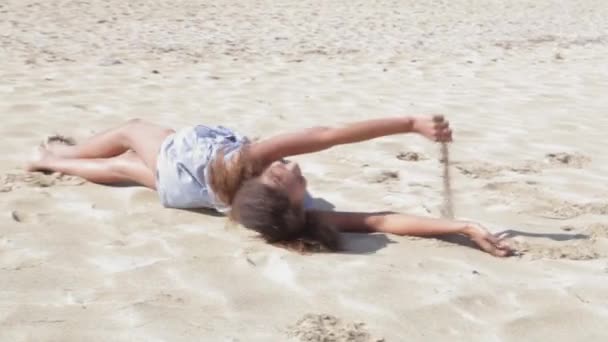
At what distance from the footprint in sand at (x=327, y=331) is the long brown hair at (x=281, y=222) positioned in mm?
659

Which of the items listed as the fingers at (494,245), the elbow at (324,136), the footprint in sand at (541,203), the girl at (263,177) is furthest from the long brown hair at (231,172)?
the footprint in sand at (541,203)

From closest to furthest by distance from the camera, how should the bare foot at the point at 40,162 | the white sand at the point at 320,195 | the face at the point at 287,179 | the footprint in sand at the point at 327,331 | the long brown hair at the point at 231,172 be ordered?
the footprint in sand at the point at 327,331 → the white sand at the point at 320,195 → the face at the point at 287,179 → the long brown hair at the point at 231,172 → the bare foot at the point at 40,162

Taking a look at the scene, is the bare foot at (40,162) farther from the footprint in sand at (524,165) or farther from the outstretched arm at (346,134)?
the footprint in sand at (524,165)

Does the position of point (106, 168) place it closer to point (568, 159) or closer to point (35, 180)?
point (35, 180)

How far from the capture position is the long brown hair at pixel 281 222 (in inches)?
133

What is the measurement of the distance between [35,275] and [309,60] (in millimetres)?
5765

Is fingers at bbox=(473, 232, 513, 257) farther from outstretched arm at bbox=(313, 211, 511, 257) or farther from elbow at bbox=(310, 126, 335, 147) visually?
elbow at bbox=(310, 126, 335, 147)

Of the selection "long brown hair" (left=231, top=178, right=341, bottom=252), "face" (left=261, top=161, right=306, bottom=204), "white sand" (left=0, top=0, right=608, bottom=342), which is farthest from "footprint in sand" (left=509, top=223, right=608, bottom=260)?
"face" (left=261, top=161, right=306, bottom=204)

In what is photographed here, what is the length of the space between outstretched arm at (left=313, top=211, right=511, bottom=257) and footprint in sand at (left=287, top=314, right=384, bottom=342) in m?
0.81

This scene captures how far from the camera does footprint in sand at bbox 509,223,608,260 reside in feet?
11.0

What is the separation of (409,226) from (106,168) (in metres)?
1.50

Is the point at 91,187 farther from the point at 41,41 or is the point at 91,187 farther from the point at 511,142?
the point at 41,41

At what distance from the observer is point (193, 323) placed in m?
2.68

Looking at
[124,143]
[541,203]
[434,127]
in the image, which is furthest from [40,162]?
[541,203]
